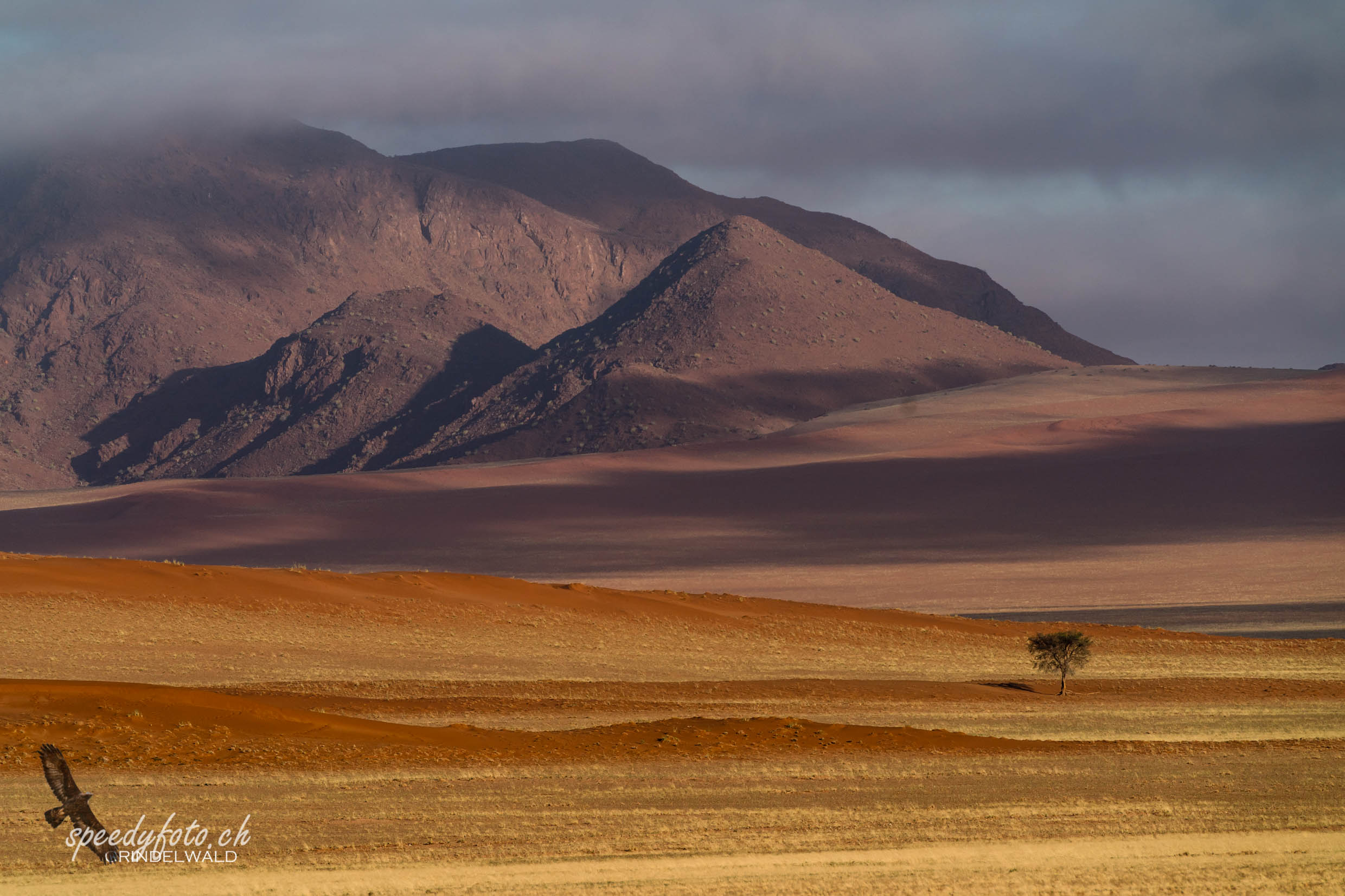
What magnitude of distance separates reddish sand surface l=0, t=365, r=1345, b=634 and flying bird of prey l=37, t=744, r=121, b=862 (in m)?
28.8

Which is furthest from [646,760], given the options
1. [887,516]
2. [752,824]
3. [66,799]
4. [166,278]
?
[166,278]

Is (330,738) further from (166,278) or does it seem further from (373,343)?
(166,278)

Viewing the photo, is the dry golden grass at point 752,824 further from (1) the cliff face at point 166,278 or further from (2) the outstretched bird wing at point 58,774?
(1) the cliff face at point 166,278

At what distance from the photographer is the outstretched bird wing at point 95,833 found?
10.2m

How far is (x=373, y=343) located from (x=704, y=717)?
125935 millimetres

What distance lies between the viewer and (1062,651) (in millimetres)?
23828

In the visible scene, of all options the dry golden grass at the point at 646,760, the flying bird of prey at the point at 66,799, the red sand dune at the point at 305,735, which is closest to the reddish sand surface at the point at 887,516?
the dry golden grass at the point at 646,760

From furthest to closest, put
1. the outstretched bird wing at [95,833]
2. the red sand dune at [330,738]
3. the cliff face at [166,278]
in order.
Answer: the cliff face at [166,278] < the red sand dune at [330,738] < the outstretched bird wing at [95,833]

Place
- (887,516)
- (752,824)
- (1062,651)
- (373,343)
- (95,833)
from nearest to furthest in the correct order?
(95,833) < (752,824) < (1062,651) < (887,516) < (373,343)

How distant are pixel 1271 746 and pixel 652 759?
6.99 m

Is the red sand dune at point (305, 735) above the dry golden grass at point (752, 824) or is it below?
below

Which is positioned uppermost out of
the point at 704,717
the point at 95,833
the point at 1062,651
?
the point at 95,833

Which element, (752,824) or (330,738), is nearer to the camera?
(752,824)

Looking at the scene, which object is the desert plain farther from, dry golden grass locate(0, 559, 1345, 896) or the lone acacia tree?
the lone acacia tree
